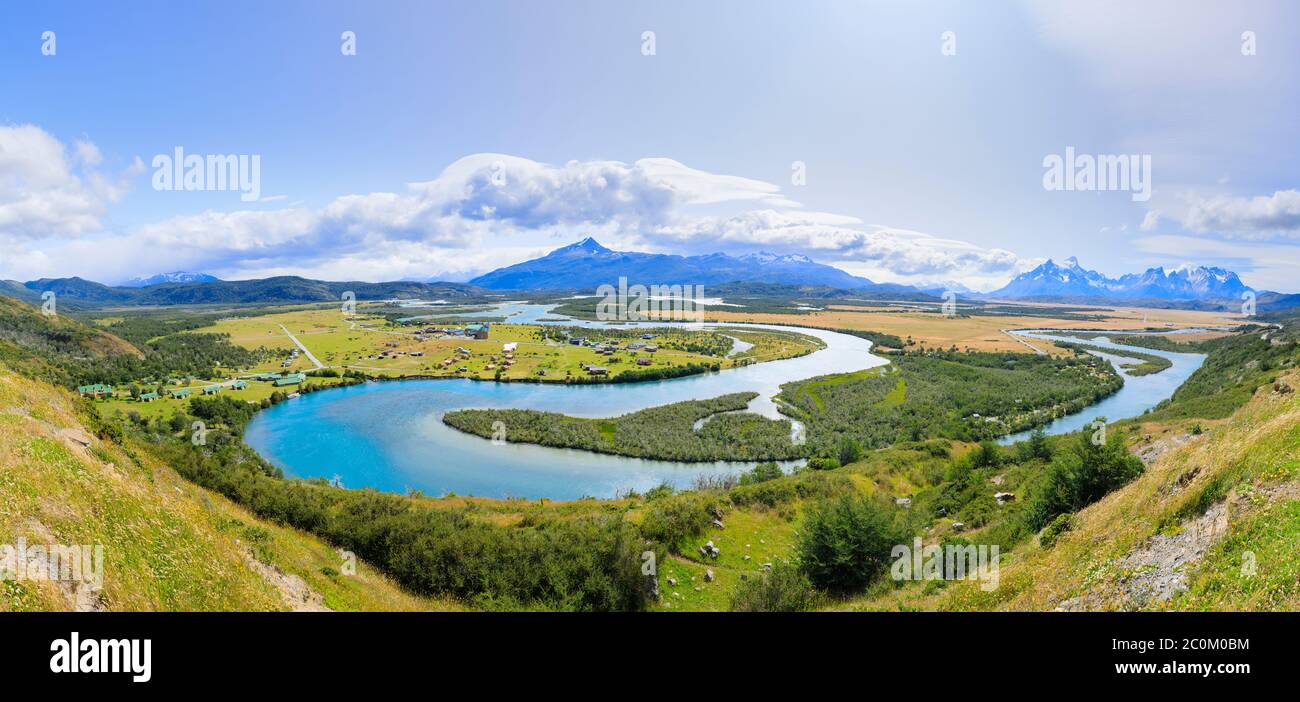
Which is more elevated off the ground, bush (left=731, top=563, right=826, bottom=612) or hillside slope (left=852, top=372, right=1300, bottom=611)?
hillside slope (left=852, top=372, right=1300, bottom=611)

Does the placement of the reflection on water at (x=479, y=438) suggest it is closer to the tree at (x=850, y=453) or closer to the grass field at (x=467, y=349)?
the grass field at (x=467, y=349)

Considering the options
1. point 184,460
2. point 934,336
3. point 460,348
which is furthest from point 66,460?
point 934,336

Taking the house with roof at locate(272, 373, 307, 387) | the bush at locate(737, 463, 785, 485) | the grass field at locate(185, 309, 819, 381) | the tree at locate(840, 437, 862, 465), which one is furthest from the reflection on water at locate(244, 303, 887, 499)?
the tree at locate(840, 437, 862, 465)

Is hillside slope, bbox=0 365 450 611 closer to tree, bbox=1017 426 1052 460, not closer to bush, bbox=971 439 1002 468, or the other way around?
bush, bbox=971 439 1002 468

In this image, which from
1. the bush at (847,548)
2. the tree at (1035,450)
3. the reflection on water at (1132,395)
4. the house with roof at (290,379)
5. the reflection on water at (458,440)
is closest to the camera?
the bush at (847,548)

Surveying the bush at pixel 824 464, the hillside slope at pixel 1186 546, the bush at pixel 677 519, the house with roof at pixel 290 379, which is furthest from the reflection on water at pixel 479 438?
the hillside slope at pixel 1186 546
